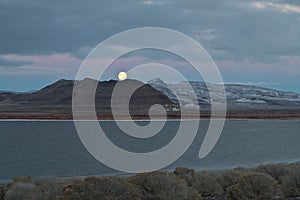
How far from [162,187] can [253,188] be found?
8.02ft

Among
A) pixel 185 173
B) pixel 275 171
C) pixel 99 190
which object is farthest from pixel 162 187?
pixel 275 171

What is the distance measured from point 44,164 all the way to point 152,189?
21235mm

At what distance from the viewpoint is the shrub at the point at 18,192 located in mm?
12648

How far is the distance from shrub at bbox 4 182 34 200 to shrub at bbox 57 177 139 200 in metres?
2.52

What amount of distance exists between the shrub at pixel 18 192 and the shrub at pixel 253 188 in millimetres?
5055

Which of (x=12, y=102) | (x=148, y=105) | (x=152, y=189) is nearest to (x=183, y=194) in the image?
(x=152, y=189)

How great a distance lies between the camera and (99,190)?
10.3 meters

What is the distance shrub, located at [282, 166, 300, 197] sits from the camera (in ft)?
47.9

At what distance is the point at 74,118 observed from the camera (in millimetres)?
130750

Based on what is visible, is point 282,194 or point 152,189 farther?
point 282,194

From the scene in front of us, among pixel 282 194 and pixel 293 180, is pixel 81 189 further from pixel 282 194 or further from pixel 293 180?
pixel 293 180

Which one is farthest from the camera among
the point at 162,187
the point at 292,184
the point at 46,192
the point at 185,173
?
the point at 185,173

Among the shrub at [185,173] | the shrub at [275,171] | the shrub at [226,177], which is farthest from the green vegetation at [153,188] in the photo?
the shrub at [275,171]

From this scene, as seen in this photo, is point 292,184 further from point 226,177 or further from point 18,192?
point 18,192
